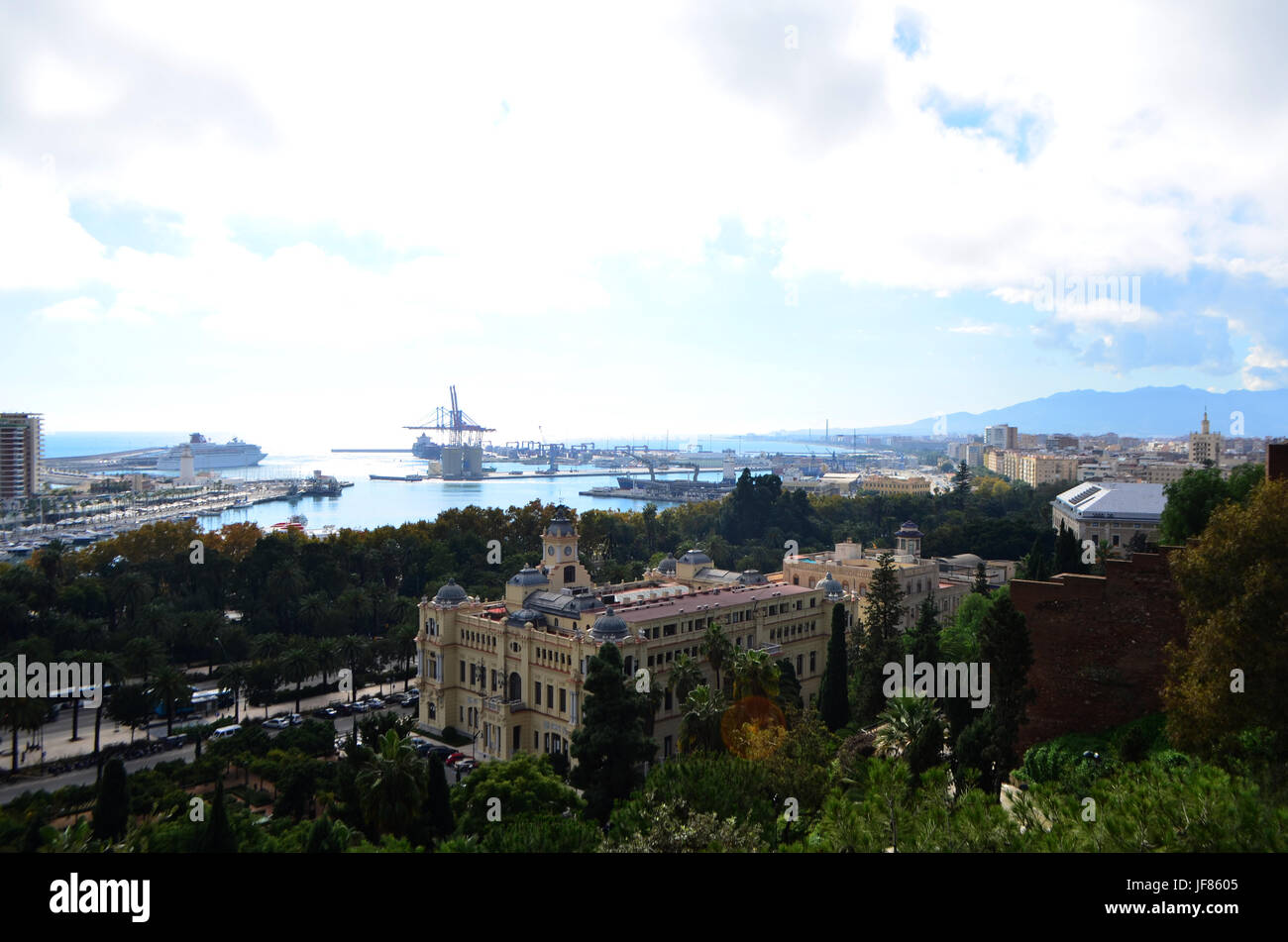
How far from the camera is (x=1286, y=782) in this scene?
11.3 m

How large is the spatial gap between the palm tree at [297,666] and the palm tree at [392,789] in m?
19.2

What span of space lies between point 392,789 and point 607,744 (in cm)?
632

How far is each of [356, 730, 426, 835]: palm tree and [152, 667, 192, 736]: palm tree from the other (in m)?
17.3

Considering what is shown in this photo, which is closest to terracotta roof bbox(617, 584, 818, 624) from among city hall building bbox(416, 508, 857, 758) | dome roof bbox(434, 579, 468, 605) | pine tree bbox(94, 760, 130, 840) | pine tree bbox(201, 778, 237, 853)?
city hall building bbox(416, 508, 857, 758)

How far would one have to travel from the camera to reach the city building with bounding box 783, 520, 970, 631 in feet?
150

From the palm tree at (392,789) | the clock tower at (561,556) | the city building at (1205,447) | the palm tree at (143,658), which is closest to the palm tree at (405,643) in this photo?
the clock tower at (561,556)

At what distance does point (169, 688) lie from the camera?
3306 centimetres

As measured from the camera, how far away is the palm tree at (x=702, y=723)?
25031mm

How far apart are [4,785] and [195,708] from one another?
355 inches

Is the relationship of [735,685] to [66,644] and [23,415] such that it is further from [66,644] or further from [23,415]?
[23,415]

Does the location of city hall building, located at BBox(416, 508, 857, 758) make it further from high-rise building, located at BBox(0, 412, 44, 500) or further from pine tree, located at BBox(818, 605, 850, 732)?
high-rise building, located at BBox(0, 412, 44, 500)
